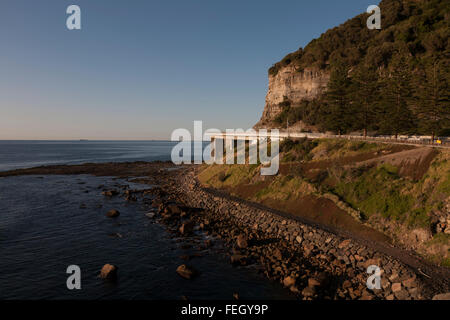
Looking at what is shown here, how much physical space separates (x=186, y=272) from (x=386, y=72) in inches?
2656

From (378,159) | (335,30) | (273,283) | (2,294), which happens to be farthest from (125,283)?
(335,30)

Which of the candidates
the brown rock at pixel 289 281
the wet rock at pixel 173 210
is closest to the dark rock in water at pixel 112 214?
the wet rock at pixel 173 210

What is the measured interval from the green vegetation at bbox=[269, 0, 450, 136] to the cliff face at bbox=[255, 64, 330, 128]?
8.09ft

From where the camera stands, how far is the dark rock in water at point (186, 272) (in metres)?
18.9

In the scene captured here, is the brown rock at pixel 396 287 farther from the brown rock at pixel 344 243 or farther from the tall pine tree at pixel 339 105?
the tall pine tree at pixel 339 105

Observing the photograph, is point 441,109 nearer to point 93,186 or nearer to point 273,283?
point 273,283

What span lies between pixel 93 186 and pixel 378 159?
59.8 metres

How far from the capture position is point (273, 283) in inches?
711

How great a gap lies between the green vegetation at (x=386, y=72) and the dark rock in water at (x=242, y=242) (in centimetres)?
3154

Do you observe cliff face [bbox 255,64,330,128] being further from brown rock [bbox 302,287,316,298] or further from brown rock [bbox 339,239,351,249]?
brown rock [bbox 302,287,316,298]

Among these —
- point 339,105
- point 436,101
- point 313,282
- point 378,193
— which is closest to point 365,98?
point 339,105

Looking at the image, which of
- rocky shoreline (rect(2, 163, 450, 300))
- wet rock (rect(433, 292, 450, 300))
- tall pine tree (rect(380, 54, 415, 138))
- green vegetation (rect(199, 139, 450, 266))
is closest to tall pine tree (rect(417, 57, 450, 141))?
tall pine tree (rect(380, 54, 415, 138))

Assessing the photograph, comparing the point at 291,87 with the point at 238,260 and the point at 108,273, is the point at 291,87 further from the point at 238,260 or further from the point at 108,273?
the point at 108,273

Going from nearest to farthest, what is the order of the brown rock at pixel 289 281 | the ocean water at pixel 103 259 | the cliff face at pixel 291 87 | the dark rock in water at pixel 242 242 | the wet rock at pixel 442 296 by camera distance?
the wet rock at pixel 442 296 < the ocean water at pixel 103 259 < the brown rock at pixel 289 281 < the dark rock in water at pixel 242 242 < the cliff face at pixel 291 87
